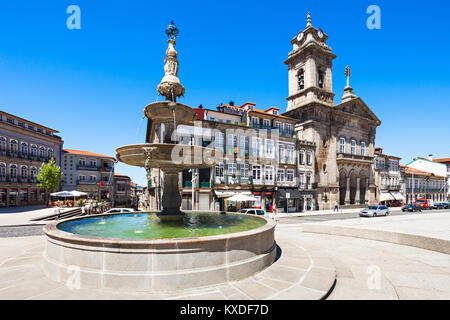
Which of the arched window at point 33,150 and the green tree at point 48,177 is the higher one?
the arched window at point 33,150

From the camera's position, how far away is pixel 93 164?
1897 inches

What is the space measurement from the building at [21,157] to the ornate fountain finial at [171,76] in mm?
37465

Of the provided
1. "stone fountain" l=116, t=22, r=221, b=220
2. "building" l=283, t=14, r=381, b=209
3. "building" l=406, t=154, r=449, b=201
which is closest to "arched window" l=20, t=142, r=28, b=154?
"stone fountain" l=116, t=22, r=221, b=220

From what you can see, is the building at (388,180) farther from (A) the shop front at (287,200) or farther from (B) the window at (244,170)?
(B) the window at (244,170)

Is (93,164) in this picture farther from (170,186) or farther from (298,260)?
(298,260)

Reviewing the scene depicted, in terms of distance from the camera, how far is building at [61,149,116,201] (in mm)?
44188

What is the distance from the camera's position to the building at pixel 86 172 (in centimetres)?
4419

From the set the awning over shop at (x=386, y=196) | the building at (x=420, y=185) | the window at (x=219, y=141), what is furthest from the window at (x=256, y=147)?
the building at (x=420, y=185)

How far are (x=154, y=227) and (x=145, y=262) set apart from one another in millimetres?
3449

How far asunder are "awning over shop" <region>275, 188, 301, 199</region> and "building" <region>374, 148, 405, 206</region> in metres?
23.1

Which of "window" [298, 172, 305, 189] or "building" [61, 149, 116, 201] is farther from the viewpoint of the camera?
"building" [61, 149, 116, 201]

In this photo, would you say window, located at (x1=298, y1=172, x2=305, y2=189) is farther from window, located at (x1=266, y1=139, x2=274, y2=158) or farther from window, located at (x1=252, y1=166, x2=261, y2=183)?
window, located at (x1=252, y1=166, x2=261, y2=183)
